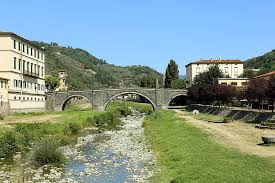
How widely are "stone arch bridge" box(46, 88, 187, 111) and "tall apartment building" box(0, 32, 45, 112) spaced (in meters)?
13.4

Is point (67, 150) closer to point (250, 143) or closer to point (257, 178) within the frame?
point (250, 143)

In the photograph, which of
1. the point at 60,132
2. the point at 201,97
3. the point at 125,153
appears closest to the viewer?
the point at 125,153

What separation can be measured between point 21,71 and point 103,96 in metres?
39.7

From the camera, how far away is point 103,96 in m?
126

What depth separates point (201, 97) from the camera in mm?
116812

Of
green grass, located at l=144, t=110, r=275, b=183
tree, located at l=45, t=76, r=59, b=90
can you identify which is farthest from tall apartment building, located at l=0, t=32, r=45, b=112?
tree, located at l=45, t=76, r=59, b=90

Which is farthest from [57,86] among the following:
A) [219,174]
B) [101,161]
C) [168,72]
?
[219,174]

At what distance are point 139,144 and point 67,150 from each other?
8859mm

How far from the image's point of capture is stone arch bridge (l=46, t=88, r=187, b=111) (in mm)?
120875

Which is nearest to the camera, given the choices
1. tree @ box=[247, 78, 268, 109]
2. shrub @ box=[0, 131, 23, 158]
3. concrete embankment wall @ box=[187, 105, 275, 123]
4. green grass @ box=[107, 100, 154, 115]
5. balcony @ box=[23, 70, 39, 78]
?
shrub @ box=[0, 131, 23, 158]

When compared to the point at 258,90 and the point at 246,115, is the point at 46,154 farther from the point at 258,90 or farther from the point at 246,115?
the point at 258,90

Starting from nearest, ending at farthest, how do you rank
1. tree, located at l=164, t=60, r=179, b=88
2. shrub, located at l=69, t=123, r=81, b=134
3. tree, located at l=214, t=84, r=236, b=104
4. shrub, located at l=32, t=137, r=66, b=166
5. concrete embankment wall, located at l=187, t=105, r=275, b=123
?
shrub, located at l=32, t=137, r=66, b=166
concrete embankment wall, located at l=187, t=105, r=275, b=123
shrub, located at l=69, t=123, r=81, b=134
tree, located at l=214, t=84, r=236, b=104
tree, located at l=164, t=60, r=179, b=88

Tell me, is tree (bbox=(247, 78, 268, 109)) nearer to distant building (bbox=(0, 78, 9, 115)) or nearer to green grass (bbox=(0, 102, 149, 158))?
green grass (bbox=(0, 102, 149, 158))

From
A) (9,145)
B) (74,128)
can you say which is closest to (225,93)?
(74,128)
